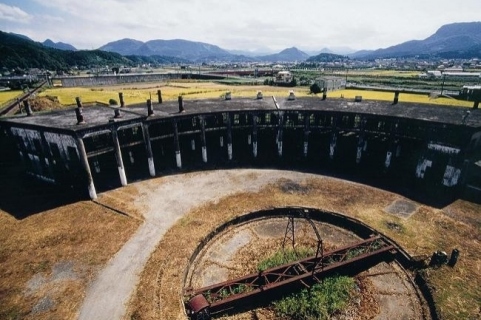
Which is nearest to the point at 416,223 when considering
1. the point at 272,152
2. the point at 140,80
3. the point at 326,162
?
the point at 326,162

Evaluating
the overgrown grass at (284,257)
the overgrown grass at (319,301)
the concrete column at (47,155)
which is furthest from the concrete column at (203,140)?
the overgrown grass at (319,301)

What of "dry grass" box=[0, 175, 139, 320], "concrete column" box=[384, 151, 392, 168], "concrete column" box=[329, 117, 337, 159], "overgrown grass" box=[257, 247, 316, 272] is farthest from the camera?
"concrete column" box=[329, 117, 337, 159]

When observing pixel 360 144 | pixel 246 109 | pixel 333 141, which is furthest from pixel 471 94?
pixel 246 109

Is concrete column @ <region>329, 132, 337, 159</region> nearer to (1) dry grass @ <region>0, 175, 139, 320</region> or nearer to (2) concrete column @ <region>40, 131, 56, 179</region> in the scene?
(1) dry grass @ <region>0, 175, 139, 320</region>

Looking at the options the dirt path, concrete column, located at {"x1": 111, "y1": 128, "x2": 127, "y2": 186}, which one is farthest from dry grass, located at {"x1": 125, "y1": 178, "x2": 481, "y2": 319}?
concrete column, located at {"x1": 111, "y1": 128, "x2": 127, "y2": 186}

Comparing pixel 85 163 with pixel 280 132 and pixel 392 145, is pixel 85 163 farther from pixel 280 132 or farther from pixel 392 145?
pixel 392 145
